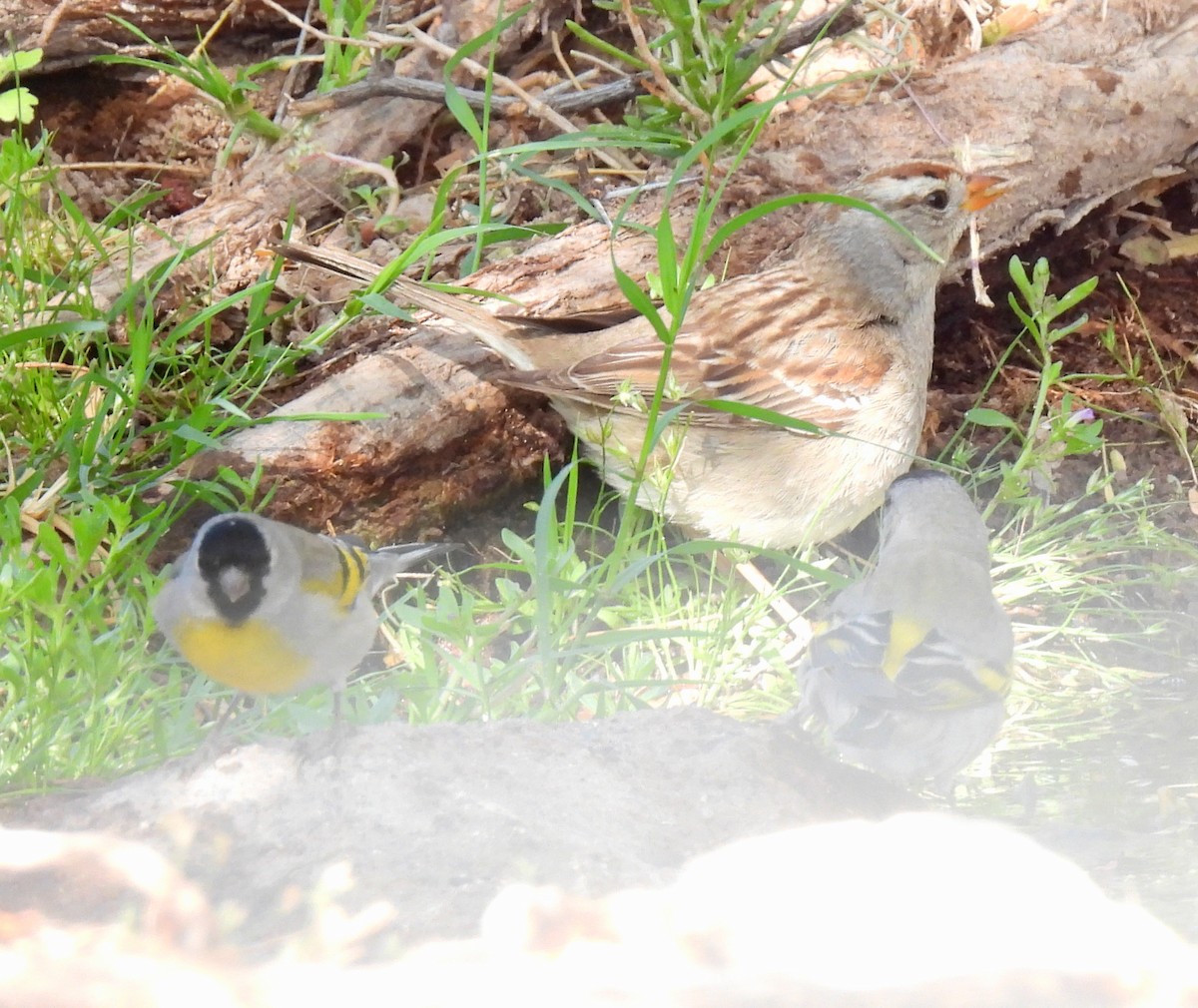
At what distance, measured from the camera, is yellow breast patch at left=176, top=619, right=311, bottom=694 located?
2625 mm

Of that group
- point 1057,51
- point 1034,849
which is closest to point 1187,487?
point 1057,51

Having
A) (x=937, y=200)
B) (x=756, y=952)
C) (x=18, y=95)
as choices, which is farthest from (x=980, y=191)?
(x=18, y=95)

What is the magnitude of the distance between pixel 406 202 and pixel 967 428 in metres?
2.50

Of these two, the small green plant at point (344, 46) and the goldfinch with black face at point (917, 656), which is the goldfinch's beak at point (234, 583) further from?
the small green plant at point (344, 46)

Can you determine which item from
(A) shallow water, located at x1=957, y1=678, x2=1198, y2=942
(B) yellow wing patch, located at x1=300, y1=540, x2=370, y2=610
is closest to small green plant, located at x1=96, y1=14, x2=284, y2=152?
(B) yellow wing patch, located at x1=300, y1=540, x2=370, y2=610

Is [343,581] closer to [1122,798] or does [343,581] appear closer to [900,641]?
[900,641]

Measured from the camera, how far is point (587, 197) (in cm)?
484

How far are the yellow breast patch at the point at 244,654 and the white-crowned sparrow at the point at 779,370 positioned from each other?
4.69 feet

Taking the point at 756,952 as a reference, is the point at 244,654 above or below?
below

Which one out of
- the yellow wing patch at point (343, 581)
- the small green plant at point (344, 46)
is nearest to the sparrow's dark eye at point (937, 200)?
the small green plant at point (344, 46)

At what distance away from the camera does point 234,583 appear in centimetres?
256

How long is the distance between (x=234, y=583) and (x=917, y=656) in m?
1.53

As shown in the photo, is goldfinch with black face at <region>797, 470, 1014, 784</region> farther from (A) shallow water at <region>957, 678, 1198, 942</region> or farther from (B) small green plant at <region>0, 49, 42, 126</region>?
(B) small green plant at <region>0, 49, 42, 126</region>

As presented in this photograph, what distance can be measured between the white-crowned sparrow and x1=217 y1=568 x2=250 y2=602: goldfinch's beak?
4.94ft
